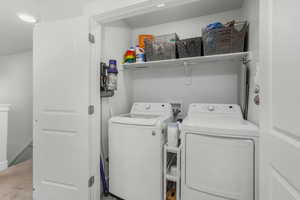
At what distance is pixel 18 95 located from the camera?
3.55 meters

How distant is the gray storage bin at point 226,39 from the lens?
1.46m

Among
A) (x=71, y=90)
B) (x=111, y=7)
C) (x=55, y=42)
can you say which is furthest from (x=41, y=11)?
(x=71, y=90)

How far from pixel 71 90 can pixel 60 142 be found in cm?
61

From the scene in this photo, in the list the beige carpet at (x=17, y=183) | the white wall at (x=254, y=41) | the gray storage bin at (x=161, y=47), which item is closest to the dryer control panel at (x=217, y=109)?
the white wall at (x=254, y=41)

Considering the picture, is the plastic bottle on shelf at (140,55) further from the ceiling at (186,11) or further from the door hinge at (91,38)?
the door hinge at (91,38)

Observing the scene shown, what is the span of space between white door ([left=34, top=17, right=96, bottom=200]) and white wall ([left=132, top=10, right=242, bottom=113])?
1.10 metres

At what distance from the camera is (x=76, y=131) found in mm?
1510

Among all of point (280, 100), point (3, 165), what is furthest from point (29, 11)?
point (280, 100)

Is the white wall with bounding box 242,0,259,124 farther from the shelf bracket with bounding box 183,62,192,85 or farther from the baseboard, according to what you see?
the baseboard

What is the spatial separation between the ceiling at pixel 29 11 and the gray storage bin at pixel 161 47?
0.90 m

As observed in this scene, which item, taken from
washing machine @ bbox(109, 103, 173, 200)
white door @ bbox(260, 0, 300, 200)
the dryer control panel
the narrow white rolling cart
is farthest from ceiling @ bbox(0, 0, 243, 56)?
the narrow white rolling cart

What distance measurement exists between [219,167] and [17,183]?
274 centimetres

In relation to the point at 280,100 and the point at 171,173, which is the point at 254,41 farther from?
the point at 171,173

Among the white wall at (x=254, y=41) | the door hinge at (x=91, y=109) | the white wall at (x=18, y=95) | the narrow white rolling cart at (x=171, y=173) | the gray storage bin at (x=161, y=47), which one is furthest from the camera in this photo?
the white wall at (x=18, y=95)
